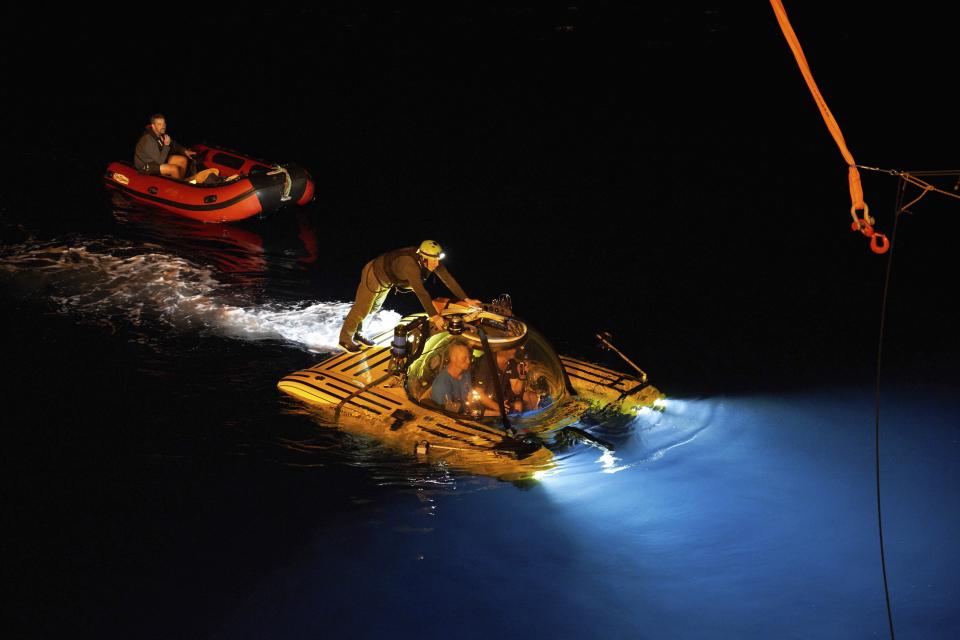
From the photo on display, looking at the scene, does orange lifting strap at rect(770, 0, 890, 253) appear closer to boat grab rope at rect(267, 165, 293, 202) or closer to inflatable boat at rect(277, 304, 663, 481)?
inflatable boat at rect(277, 304, 663, 481)

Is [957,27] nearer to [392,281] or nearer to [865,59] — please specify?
[865,59]

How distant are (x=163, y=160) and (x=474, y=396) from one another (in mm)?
11294

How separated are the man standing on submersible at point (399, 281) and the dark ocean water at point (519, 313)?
973 mm

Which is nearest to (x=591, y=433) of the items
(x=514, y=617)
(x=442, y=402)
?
(x=442, y=402)

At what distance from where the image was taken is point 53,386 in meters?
11.7

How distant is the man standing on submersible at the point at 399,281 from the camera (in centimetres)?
1070

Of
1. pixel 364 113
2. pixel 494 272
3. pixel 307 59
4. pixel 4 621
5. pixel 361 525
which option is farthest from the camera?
pixel 307 59

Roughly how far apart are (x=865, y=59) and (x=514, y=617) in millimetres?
27222

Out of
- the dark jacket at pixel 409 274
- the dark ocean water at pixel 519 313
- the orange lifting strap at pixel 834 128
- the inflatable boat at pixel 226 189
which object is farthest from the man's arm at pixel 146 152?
the orange lifting strap at pixel 834 128

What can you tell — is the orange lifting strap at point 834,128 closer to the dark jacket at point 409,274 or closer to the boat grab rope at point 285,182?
the dark jacket at point 409,274

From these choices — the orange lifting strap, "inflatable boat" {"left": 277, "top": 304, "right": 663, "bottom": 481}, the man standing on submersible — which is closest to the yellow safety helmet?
the man standing on submersible

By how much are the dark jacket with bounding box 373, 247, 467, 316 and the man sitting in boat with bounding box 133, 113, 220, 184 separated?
809 centimetres

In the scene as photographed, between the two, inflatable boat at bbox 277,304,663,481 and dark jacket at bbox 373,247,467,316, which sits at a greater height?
dark jacket at bbox 373,247,467,316

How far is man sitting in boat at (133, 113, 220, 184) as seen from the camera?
18.2 m
